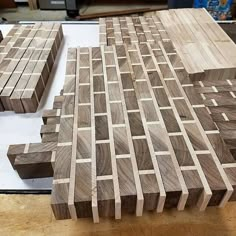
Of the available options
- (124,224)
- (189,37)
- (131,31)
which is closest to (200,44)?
(189,37)

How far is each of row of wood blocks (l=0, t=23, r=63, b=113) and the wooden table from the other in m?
0.33

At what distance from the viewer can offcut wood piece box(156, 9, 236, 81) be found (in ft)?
2.64

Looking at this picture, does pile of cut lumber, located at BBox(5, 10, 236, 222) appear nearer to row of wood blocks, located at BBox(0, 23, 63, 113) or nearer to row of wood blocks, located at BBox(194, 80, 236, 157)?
row of wood blocks, located at BBox(194, 80, 236, 157)

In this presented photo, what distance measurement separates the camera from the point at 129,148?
52cm

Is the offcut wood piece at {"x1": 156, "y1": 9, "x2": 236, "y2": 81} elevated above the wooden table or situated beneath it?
elevated above

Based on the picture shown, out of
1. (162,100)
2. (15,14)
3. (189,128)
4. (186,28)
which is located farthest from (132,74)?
(15,14)

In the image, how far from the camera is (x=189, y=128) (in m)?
0.57

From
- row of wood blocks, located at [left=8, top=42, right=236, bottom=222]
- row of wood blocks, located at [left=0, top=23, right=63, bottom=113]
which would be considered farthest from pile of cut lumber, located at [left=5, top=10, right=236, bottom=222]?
row of wood blocks, located at [left=0, top=23, right=63, bottom=113]

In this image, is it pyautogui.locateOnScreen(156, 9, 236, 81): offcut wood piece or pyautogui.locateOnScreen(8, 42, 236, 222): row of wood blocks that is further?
pyautogui.locateOnScreen(156, 9, 236, 81): offcut wood piece

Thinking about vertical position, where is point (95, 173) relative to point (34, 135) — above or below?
above

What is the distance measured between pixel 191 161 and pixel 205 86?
1.12ft

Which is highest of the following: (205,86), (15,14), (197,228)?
(205,86)

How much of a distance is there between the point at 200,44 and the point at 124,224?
71 centimetres

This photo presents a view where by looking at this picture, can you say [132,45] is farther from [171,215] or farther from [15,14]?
[15,14]
